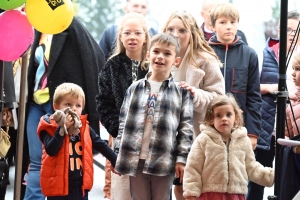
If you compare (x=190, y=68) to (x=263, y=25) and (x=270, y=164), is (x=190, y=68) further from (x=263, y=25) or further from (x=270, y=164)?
(x=263, y=25)

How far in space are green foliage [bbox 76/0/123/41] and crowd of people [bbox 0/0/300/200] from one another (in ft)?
7.63

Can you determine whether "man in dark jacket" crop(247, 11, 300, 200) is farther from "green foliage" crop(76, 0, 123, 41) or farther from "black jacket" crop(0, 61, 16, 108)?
"green foliage" crop(76, 0, 123, 41)

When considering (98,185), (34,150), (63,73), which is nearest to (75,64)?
(63,73)

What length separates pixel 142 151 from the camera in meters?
4.68

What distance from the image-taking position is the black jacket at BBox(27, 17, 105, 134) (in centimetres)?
593

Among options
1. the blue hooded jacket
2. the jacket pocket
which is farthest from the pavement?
the jacket pocket

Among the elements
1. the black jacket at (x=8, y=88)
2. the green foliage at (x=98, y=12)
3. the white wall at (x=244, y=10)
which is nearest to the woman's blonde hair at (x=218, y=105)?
the black jacket at (x=8, y=88)

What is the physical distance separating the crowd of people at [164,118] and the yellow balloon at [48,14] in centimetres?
42

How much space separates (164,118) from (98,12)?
3730mm

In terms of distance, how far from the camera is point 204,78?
505 cm

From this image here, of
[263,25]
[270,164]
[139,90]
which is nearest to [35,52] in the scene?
[139,90]

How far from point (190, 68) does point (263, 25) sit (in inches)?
134

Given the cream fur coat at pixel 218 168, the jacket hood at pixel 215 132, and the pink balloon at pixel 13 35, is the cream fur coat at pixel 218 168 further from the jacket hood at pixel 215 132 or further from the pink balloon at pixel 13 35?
the pink balloon at pixel 13 35

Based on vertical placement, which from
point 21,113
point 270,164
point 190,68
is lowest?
point 270,164
